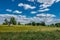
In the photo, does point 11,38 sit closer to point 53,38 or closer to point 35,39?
point 35,39

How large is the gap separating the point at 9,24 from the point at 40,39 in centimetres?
1236

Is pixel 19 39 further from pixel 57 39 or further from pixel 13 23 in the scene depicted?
pixel 13 23

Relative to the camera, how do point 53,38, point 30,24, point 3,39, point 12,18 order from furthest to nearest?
point 30,24 < point 12,18 < point 53,38 < point 3,39

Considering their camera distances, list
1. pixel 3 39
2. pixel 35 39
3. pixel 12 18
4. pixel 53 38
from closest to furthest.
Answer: pixel 3 39 → pixel 35 39 → pixel 53 38 → pixel 12 18

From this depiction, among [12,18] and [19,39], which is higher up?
[12,18]

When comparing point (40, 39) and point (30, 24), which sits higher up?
point (30, 24)

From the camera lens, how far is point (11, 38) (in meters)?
15.9

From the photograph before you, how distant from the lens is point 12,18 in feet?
90.8

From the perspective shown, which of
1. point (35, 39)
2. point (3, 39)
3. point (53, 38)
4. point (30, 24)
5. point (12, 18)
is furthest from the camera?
point (30, 24)

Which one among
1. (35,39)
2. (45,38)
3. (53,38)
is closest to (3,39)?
(35,39)

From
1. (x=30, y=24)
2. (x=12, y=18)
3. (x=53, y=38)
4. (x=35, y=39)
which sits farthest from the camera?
(x=30, y=24)

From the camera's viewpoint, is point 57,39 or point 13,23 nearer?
point 57,39

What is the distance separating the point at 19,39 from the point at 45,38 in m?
3.10

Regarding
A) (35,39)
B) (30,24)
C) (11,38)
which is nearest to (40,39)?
(35,39)
